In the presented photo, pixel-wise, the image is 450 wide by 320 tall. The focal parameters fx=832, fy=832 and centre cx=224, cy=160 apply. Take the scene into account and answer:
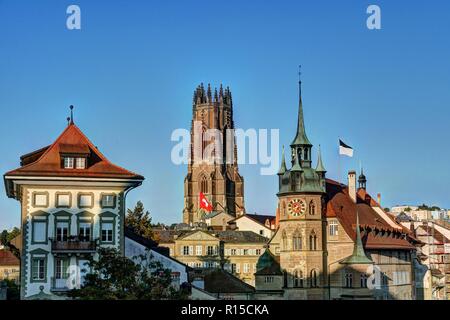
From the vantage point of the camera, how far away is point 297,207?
87.4m

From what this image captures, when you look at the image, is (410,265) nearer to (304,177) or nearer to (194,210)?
(304,177)

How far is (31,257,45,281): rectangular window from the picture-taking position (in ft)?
161

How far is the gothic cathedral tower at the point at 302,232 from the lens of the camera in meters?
86.2

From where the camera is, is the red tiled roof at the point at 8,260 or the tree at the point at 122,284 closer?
the tree at the point at 122,284

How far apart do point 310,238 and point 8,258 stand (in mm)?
38365

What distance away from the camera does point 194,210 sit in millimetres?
196250

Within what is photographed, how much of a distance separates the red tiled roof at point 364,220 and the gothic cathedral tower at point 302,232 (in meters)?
2.82

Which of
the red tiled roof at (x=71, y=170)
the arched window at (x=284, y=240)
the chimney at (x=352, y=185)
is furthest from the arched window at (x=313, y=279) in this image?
the red tiled roof at (x=71, y=170)

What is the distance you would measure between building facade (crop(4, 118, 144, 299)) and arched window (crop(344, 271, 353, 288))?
4094 cm

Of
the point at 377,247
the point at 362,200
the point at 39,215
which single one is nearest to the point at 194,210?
the point at 362,200

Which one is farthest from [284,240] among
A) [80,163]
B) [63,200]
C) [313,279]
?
[63,200]

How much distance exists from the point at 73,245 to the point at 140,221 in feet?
165

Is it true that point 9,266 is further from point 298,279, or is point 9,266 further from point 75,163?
point 75,163

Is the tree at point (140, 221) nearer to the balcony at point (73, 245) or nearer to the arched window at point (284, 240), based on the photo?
the arched window at point (284, 240)
